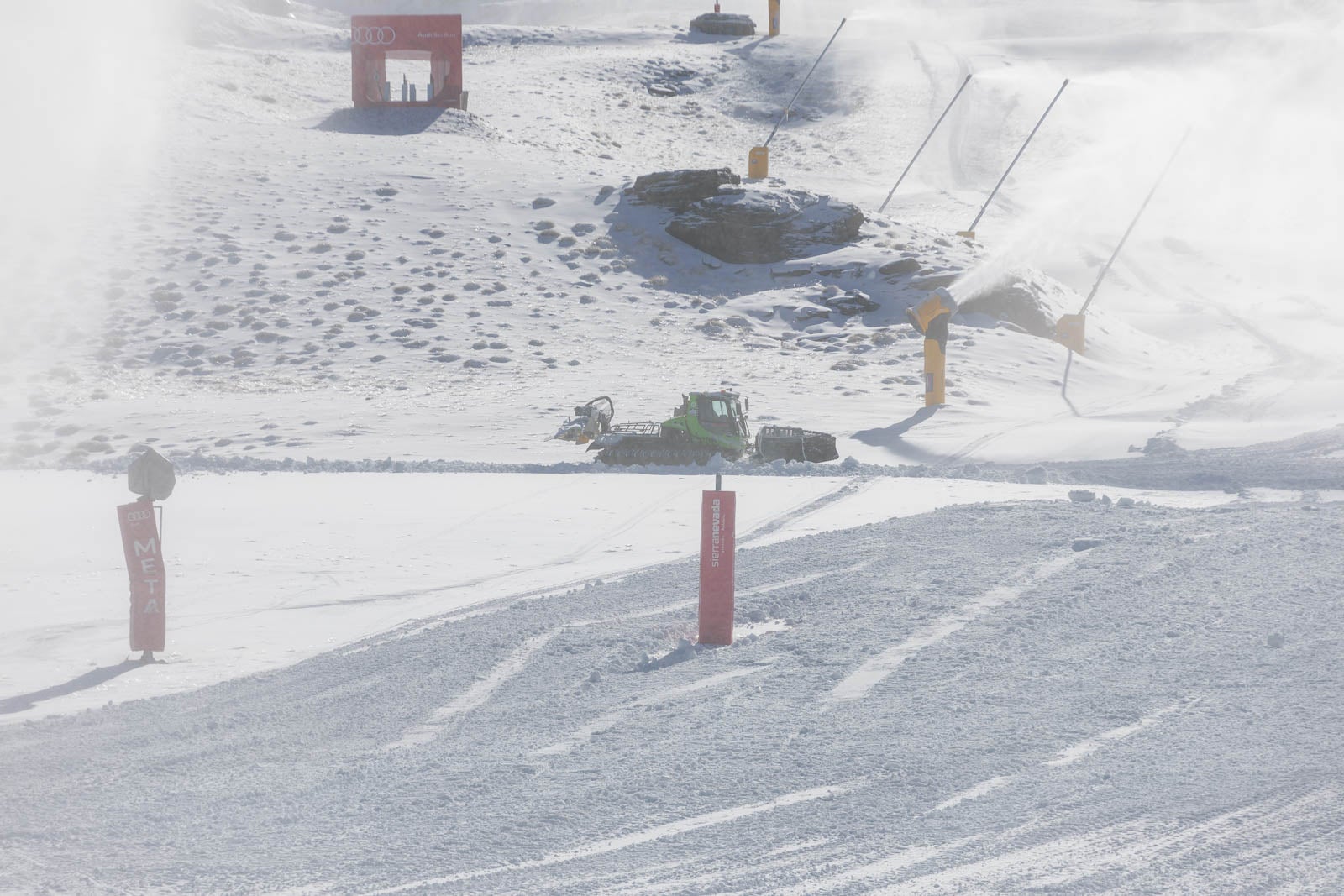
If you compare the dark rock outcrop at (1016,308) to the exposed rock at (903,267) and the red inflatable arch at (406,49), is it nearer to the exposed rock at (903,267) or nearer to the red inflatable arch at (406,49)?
the exposed rock at (903,267)

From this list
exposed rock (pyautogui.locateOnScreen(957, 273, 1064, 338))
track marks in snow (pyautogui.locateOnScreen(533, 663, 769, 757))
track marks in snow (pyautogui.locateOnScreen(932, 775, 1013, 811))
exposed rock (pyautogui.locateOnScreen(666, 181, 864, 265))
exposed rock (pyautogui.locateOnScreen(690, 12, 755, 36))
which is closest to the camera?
track marks in snow (pyautogui.locateOnScreen(932, 775, 1013, 811))

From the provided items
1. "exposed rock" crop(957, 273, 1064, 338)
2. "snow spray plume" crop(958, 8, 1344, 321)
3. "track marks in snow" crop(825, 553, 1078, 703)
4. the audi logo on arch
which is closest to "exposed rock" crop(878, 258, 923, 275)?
"exposed rock" crop(957, 273, 1064, 338)

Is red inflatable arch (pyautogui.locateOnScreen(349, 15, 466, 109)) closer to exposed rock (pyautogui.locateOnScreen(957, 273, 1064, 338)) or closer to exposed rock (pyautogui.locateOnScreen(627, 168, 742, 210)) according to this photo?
exposed rock (pyautogui.locateOnScreen(627, 168, 742, 210))

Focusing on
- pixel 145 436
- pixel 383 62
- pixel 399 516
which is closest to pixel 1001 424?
pixel 399 516

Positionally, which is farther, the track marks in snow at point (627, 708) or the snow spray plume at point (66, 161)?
the snow spray plume at point (66, 161)

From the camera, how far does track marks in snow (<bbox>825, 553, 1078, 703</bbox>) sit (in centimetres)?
740

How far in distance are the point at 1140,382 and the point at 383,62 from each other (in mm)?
31242

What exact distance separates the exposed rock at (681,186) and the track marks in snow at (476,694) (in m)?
30.9

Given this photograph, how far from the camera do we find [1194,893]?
183 inches

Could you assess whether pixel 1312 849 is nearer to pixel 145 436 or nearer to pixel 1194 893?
pixel 1194 893

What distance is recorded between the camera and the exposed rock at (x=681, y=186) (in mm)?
38594

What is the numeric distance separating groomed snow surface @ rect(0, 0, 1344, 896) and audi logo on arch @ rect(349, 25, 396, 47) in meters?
2.69

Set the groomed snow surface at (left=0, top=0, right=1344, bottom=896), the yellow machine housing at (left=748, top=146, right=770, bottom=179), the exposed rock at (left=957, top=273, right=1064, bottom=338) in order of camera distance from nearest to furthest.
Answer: the groomed snow surface at (left=0, top=0, right=1344, bottom=896) → the exposed rock at (left=957, top=273, right=1064, bottom=338) → the yellow machine housing at (left=748, top=146, right=770, bottom=179)

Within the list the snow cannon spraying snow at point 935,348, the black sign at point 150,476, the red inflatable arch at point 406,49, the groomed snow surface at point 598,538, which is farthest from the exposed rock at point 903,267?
the black sign at point 150,476
